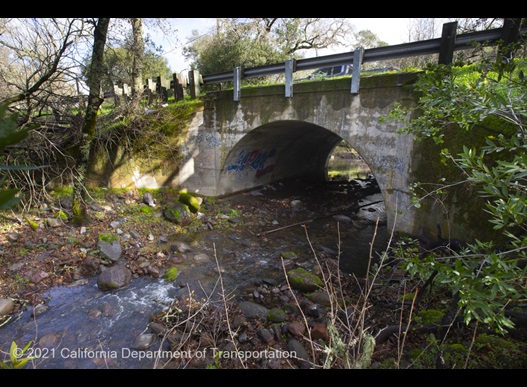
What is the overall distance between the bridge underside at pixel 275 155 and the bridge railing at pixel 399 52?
147 centimetres

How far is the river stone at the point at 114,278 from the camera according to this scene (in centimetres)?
554

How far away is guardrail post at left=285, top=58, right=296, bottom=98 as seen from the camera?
7.38m

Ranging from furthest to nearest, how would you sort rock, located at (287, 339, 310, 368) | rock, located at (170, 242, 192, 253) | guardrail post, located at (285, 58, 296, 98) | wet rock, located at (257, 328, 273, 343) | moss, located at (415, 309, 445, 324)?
guardrail post, located at (285, 58, 296, 98) < rock, located at (170, 242, 192, 253) < wet rock, located at (257, 328, 273, 343) < moss, located at (415, 309, 445, 324) < rock, located at (287, 339, 310, 368)

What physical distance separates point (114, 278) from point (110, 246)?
3.51ft

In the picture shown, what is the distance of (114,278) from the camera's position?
5621mm

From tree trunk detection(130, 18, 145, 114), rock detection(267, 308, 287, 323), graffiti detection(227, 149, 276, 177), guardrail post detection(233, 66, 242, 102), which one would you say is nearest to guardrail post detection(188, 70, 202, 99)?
tree trunk detection(130, 18, 145, 114)

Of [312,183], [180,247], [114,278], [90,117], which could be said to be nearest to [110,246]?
[114,278]

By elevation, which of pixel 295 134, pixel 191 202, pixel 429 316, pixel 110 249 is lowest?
pixel 110 249

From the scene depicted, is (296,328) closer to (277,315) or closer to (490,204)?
(277,315)

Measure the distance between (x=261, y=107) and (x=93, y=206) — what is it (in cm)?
554

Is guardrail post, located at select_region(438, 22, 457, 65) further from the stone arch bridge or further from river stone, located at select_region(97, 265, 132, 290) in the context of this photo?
river stone, located at select_region(97, 265, 132, 290)

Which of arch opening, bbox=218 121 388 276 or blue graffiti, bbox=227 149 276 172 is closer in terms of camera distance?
arch opening, bbox=218 121 388 276

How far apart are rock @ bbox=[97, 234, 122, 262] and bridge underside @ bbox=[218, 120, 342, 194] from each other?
4.11 m

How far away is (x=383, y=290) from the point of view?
4.75 meters
